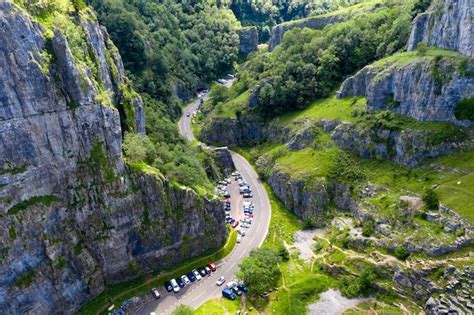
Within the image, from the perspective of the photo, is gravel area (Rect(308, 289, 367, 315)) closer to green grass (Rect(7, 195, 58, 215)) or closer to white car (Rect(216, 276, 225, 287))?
white car (Rect(216, 276, 225, 287))

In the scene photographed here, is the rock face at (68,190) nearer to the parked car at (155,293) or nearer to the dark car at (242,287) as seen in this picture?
the parked car at (155,293)

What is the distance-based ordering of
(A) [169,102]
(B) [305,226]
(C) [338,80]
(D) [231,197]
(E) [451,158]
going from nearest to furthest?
(E) [451,158] → (B) [305,226] → (D) [231,197] → (C) [338,80] → (A) [169,102]

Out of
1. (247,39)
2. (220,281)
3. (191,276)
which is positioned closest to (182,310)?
(191,276)

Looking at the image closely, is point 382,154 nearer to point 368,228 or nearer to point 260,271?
point 368,228

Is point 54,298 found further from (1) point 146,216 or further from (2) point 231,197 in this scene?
(2) point 231,197

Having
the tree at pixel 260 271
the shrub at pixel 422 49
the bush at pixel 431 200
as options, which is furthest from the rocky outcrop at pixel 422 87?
the tree at pixel 260 271

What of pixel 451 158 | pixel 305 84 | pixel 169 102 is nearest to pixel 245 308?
pixel 451 158

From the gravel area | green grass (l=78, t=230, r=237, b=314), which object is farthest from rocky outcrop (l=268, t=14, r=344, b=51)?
the gravel area
